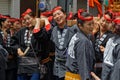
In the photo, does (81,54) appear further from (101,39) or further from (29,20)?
(29,20)

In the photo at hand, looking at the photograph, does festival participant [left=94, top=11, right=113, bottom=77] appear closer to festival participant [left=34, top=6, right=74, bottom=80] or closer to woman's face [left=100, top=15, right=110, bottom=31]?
woman's face [left=100, top=15, right=110, bottom=31]

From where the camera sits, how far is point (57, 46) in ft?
21.2

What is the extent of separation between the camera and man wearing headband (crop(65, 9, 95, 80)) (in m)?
4.94

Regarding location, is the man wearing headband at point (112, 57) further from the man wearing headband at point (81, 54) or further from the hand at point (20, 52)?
the hand at point (20, 52)

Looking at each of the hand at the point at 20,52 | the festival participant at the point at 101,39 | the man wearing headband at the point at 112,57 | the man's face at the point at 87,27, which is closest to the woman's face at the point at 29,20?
the hand at the point at 20,52

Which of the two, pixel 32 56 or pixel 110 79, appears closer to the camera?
pixel 110 79

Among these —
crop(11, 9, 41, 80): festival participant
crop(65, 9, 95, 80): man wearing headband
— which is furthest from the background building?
crop(65, 9, 95, 80): man wearing headband

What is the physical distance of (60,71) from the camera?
6410 mm

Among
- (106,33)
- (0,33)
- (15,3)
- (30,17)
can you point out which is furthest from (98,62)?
(15,3)

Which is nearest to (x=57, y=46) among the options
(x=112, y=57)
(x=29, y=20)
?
(x=29, y=20)

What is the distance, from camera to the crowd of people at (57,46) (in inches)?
201

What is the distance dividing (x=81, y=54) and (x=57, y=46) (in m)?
1.56

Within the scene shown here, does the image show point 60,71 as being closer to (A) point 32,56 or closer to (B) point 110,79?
(A) point 32,56

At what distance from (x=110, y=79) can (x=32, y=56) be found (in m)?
2.76
